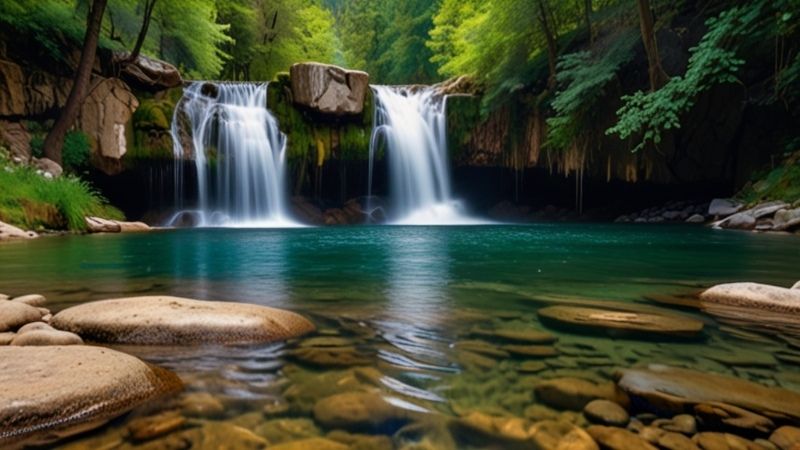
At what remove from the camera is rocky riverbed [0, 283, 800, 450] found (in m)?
1.65

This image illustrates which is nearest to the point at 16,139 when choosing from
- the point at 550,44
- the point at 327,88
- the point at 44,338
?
the point at 327,88

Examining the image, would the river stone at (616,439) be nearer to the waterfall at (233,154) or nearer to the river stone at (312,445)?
the river stone at (312,445)

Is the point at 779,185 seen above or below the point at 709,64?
below

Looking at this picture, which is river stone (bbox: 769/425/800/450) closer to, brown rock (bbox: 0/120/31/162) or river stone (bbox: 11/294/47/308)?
river stone (bbox: 11/294/47/308)

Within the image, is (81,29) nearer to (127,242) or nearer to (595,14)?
(127,242)

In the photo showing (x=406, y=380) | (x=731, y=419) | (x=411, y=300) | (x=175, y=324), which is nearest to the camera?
(x=731, y=419)

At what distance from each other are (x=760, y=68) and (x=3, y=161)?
19.9 metres

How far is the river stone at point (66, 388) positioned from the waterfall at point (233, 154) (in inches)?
584

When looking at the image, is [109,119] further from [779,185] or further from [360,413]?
[779,185]

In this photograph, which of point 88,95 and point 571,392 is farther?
point 88,95

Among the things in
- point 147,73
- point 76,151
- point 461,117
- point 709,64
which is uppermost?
point 147,73

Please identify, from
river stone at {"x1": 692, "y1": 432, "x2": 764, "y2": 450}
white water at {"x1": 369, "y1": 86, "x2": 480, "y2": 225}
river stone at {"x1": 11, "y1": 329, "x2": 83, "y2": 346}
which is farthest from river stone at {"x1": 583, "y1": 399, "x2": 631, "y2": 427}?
white water at {"x1": 369, "y1": 86, "x2": 480, "y2": 225}

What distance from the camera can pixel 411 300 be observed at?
3.89 m

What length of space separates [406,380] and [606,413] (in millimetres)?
818
